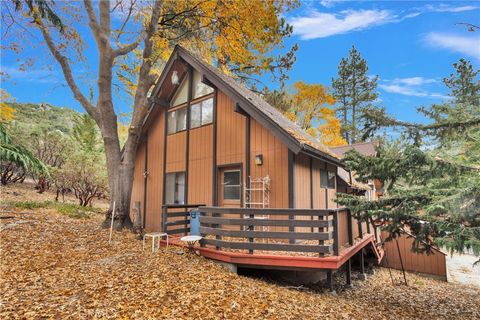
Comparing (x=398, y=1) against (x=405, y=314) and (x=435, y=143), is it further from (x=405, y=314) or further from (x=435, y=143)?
(x=405, y=314)

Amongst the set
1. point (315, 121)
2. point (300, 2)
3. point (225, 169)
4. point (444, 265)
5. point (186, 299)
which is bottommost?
point (444, 265)

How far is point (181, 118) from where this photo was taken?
1003cm

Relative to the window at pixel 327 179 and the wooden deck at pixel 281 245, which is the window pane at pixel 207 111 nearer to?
the wooden deck at pixel 281 245

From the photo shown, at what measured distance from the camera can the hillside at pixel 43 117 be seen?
19837mm

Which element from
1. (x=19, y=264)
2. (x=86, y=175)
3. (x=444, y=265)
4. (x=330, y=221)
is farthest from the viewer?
(x=86, y=175)

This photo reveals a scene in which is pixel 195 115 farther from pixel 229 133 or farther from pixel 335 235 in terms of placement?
pixel 335 235

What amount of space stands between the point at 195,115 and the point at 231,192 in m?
3.16

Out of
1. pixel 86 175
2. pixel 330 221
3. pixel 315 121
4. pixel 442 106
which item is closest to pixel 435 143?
pixel 442 106

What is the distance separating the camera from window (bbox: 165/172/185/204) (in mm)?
9609

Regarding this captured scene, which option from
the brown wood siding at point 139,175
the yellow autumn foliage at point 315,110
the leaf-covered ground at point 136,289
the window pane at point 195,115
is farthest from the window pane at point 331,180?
the yellow autumn foliage at point 315,110

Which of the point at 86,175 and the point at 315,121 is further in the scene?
the point at 315,121

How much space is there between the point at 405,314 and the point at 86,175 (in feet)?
49.7

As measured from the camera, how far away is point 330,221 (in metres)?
5.49

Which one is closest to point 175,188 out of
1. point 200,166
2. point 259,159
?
point 200,166
